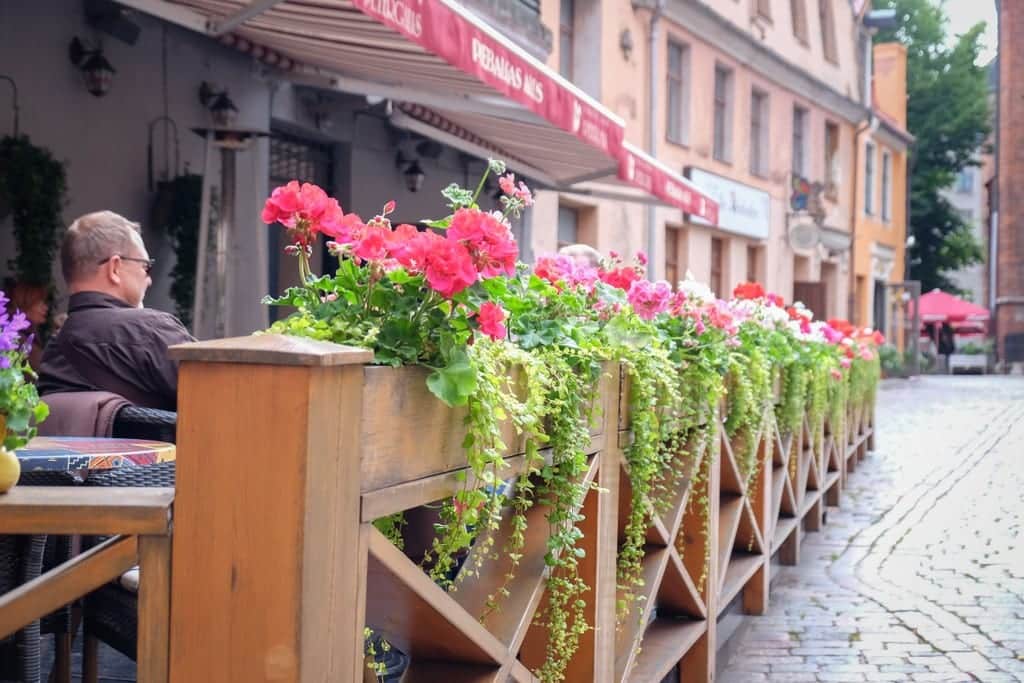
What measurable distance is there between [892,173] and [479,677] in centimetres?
3252

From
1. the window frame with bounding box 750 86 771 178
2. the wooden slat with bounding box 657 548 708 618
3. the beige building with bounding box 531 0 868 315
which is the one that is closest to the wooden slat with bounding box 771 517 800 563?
the wooden slat with bounding box 657 548 708 618

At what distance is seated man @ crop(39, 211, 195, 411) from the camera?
3939 mm

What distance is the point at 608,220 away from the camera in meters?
17.2

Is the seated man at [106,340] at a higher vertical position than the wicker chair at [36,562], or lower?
higher

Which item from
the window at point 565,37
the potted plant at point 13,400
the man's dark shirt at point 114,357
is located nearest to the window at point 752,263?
the window at point 565,37

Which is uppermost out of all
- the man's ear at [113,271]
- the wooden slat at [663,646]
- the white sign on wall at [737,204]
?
the white sign on wall at [737,204]

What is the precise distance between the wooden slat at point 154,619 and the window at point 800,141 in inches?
972

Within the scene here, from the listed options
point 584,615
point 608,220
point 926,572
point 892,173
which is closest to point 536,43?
point 608,220

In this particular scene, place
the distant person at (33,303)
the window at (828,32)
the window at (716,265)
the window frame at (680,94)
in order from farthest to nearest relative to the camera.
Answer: the window at (828,32) → the window at (716,265) → the window frame at (680,94) → the distant person at (33,303)

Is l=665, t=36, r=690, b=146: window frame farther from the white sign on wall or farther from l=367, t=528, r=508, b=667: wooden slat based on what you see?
l=367, t=528, r=508, b=667: wooden slat

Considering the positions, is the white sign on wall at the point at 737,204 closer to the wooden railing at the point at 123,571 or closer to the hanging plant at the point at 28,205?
the hanging plant at the point at 28,205

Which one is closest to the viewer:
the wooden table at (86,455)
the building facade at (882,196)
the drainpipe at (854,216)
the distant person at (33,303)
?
the wooden table at (86,455)

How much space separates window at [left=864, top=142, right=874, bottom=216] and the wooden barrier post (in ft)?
98.1

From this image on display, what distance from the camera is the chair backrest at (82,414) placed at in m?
3.76
